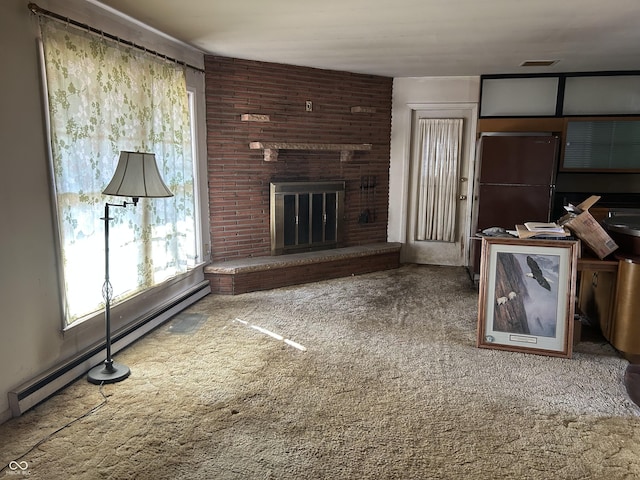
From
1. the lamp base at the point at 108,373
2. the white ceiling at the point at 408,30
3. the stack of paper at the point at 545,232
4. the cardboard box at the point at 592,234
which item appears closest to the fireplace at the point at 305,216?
the white ceiling at the point at 408,30

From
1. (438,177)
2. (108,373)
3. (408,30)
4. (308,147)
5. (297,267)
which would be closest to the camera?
(108,373)

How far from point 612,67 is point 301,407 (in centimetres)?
484

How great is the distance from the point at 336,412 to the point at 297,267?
8.59 ft

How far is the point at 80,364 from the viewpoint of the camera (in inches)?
111

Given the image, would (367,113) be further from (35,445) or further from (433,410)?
(35,445)

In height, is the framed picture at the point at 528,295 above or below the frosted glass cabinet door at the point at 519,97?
below

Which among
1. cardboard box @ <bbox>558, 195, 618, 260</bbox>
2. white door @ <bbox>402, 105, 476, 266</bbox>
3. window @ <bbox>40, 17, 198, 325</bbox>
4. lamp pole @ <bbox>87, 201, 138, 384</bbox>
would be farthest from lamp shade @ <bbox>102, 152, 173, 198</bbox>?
white door @ <bbox>402, 105, 476, 266</bbox>

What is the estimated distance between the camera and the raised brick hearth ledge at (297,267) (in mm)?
4602

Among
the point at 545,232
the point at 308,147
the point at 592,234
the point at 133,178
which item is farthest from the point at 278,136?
the point at 592,234

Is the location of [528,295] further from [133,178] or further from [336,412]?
[133,178]

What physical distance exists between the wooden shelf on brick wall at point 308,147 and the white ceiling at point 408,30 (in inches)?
33.4

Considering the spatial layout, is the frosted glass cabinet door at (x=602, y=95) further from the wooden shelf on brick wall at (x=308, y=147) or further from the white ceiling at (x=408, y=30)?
the wooden shelf on brick wall at (x=308, y=147)

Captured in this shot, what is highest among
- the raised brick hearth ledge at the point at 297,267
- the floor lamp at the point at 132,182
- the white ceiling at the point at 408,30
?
the white ceiling at the point at 408,30

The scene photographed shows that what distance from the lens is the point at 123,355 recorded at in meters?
3.15
